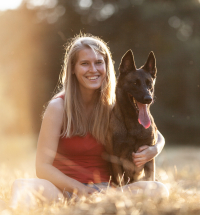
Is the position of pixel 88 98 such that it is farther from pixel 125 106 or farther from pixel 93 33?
pixel 93 33

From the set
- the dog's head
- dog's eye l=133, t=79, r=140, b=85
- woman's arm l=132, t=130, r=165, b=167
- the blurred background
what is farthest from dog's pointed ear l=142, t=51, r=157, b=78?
the blurred background

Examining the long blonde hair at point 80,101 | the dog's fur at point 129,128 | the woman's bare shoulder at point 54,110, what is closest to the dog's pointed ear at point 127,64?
the dog's fur at point 129,128

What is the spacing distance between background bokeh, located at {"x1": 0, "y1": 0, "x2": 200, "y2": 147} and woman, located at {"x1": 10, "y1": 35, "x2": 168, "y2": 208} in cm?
674

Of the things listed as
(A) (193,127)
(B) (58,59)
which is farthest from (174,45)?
(B) (58,59)

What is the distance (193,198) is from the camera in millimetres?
2383

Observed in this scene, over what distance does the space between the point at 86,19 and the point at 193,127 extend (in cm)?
573

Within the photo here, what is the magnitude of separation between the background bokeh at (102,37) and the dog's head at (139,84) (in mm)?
6642

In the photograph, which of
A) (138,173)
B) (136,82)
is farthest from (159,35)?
(138,173)

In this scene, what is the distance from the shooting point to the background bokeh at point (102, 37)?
9875 mm

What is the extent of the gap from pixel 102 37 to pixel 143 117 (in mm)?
7500

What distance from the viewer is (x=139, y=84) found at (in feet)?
9.82

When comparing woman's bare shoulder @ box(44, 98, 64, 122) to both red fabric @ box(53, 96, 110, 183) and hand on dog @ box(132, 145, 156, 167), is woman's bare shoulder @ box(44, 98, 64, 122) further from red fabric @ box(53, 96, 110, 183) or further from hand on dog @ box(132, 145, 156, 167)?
hand on dog @ box(132, 145, 156, 167)

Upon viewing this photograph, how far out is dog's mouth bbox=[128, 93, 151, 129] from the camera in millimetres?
2811

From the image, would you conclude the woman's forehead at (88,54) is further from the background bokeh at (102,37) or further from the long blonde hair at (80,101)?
the background bokeh at (102,37)
